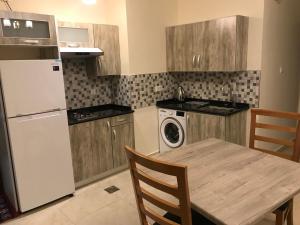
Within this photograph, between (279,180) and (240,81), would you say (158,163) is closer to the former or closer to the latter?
(279,180)

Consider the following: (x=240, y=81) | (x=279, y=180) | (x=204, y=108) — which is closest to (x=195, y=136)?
(x=204, y=108)

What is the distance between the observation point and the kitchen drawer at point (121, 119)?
3346 millimetres

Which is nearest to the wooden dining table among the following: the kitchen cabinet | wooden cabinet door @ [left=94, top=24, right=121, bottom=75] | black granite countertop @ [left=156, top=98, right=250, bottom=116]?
Answer: the kitchen cabinet

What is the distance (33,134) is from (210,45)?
8.11 feet

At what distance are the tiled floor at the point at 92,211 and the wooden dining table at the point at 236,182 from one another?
3.05ft

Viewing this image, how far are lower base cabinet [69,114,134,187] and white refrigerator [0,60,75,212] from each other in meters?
0.22

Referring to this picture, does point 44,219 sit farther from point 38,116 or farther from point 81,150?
point 38,116

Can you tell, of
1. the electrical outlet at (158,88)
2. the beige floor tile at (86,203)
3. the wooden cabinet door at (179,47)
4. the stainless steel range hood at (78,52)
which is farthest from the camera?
the electrical outlet at (158,88)

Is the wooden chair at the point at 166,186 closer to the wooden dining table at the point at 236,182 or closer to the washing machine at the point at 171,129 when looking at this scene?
the wooden dining table at the point at 236,182

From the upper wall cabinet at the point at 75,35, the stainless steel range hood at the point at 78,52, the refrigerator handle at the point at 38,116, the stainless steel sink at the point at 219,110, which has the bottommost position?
the stainless steel sink at the point at 219,110

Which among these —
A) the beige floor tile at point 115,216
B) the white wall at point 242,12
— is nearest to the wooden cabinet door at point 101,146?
the beige floor tile at point 115,216

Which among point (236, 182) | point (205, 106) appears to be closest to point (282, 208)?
Answer: point (236, 182)

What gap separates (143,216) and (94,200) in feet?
4.86

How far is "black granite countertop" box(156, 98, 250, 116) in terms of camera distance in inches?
130
